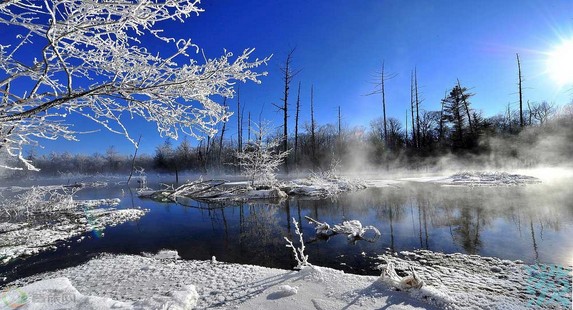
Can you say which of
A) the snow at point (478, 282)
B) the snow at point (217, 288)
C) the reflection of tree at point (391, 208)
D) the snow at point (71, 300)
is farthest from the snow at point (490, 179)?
the snow at point (71, 300)

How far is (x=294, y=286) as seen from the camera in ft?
11.4

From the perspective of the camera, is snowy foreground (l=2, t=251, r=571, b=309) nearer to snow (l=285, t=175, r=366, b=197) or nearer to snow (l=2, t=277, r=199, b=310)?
snow (l=2, t=277, r=199, b=310)

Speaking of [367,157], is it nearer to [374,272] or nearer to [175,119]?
[374,272]

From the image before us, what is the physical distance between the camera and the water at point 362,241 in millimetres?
5379

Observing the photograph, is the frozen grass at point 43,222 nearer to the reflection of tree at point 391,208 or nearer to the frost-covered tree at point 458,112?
the reflection of tree at point 391,208

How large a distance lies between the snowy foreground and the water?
84 cm

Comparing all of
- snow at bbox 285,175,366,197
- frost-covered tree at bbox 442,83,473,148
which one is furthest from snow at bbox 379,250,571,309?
frost-covered tree at bbox 442,83,473,148

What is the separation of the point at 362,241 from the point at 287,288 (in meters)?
3.68

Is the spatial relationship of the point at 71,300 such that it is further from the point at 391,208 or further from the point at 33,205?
the point at 33,205

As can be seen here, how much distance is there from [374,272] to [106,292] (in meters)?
4.31

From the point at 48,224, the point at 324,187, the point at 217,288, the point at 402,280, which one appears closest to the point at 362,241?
the point at 402,280

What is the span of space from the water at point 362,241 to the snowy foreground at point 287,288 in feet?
2.75

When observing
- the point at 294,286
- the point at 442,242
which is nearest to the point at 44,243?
the point at 294,286

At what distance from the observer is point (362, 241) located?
253 inches
